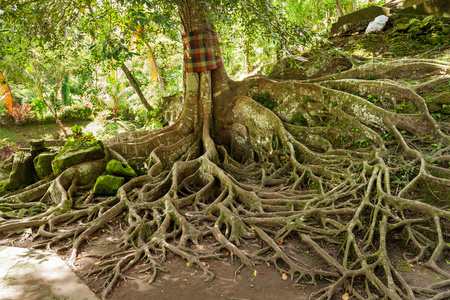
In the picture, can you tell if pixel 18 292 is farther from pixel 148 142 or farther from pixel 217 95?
pixel 217 95

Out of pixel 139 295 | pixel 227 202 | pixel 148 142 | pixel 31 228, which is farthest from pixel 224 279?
pixel 148 142

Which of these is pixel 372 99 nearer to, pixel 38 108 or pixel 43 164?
pixel 43 164

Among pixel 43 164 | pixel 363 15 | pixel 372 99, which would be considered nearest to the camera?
pixel 372 99

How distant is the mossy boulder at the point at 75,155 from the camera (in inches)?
228

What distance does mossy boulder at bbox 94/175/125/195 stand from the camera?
5.49 metres

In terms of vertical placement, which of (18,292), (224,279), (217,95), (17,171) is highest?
(217,95)

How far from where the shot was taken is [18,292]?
10.1ft

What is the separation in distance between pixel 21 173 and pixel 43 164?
1.81ft

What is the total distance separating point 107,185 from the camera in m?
5.49

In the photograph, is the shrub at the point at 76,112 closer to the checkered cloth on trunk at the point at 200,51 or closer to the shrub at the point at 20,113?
the shrub at the point at 20,113

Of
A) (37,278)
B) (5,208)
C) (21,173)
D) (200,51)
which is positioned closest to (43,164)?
(21,173)

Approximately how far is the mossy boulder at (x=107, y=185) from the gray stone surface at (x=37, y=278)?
1703 mm

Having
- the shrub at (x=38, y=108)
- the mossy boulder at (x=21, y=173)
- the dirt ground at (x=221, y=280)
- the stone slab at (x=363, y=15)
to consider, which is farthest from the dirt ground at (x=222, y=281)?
the shrub at (x=38, y=108)

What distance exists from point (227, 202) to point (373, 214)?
78.9 inches
